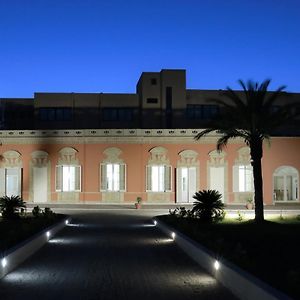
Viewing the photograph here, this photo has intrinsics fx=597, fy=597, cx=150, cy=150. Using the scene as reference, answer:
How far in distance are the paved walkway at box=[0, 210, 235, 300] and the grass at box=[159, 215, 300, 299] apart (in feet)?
2.54

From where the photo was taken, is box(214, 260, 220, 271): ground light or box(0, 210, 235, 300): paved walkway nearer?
box(0, 210, 235, 300): paved walkway

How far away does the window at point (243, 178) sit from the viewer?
4466cm

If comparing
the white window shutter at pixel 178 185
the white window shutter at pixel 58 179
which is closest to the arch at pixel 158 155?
the white window shutter at pixel 178 185

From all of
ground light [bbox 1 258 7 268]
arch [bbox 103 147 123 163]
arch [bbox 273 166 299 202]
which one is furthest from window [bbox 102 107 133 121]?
ground light [bbox 1 258 7 268]

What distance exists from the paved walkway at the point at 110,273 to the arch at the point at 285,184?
1021 inches

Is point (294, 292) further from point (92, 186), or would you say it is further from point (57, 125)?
point (57, 125)

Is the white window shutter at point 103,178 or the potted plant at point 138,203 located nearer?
the potted plant at point 138,203

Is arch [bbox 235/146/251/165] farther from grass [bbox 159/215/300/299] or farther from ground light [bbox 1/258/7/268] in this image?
ground light [bbox 1/258/7/268]

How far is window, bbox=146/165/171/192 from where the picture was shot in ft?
147

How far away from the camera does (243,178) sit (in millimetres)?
44906

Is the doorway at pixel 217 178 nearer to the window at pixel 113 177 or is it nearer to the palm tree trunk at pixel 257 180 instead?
the window at pixel 113 177

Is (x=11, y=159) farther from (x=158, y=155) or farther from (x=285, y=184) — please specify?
Answer: (x=285, y=184)

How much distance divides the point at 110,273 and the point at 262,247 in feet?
17.5

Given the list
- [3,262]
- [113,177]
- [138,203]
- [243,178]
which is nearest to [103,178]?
[113,177]
